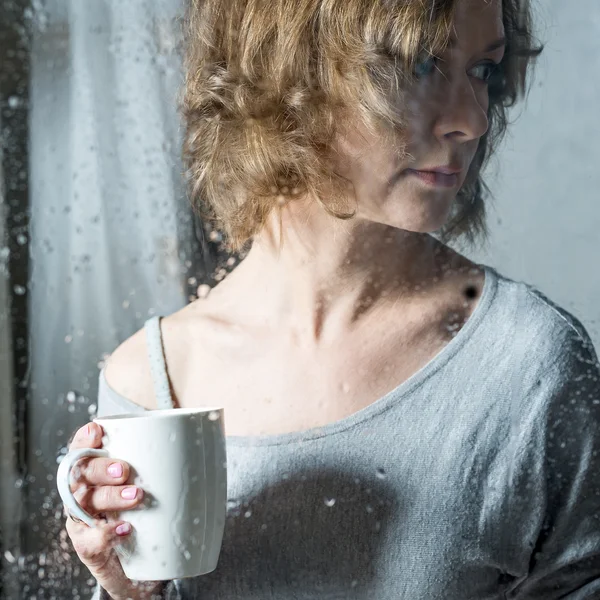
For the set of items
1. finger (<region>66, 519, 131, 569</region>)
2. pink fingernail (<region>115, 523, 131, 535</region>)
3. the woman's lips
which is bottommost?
finger (<region>66, 519, 131, 569</region>)

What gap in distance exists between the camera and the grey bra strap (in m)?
0.37

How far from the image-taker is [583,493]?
30cm

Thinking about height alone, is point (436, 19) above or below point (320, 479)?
above

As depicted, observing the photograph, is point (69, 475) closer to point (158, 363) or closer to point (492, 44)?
point (158, 363)

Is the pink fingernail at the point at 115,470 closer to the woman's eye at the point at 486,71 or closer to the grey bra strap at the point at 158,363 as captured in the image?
the grey bra strap at the point at 158,363

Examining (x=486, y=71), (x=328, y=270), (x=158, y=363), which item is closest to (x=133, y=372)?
(x=158, y=363)

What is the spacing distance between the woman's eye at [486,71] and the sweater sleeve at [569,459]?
10cm

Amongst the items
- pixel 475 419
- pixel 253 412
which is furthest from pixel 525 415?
pixel 253 412

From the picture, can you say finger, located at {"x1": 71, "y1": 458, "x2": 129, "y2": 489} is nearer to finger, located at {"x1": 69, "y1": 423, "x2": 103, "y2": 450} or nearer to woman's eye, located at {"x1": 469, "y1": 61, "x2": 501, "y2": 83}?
finger, located at {"x1": 69, "y1": 423, "x2": 103, "y2": 450}

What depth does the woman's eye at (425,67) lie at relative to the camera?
282 mm

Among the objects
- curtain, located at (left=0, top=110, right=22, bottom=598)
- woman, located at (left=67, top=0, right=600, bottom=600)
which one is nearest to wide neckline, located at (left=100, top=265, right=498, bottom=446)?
woman, located at (left=67, top=0, right=600, bottom=600)

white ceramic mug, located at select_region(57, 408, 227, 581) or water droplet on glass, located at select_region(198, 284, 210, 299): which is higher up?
water droplet on glass, located at select_region(198, 284, 210, 299)

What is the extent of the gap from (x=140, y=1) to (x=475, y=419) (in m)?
0.25

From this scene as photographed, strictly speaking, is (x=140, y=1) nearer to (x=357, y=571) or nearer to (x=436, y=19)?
(x=436, y=19)
